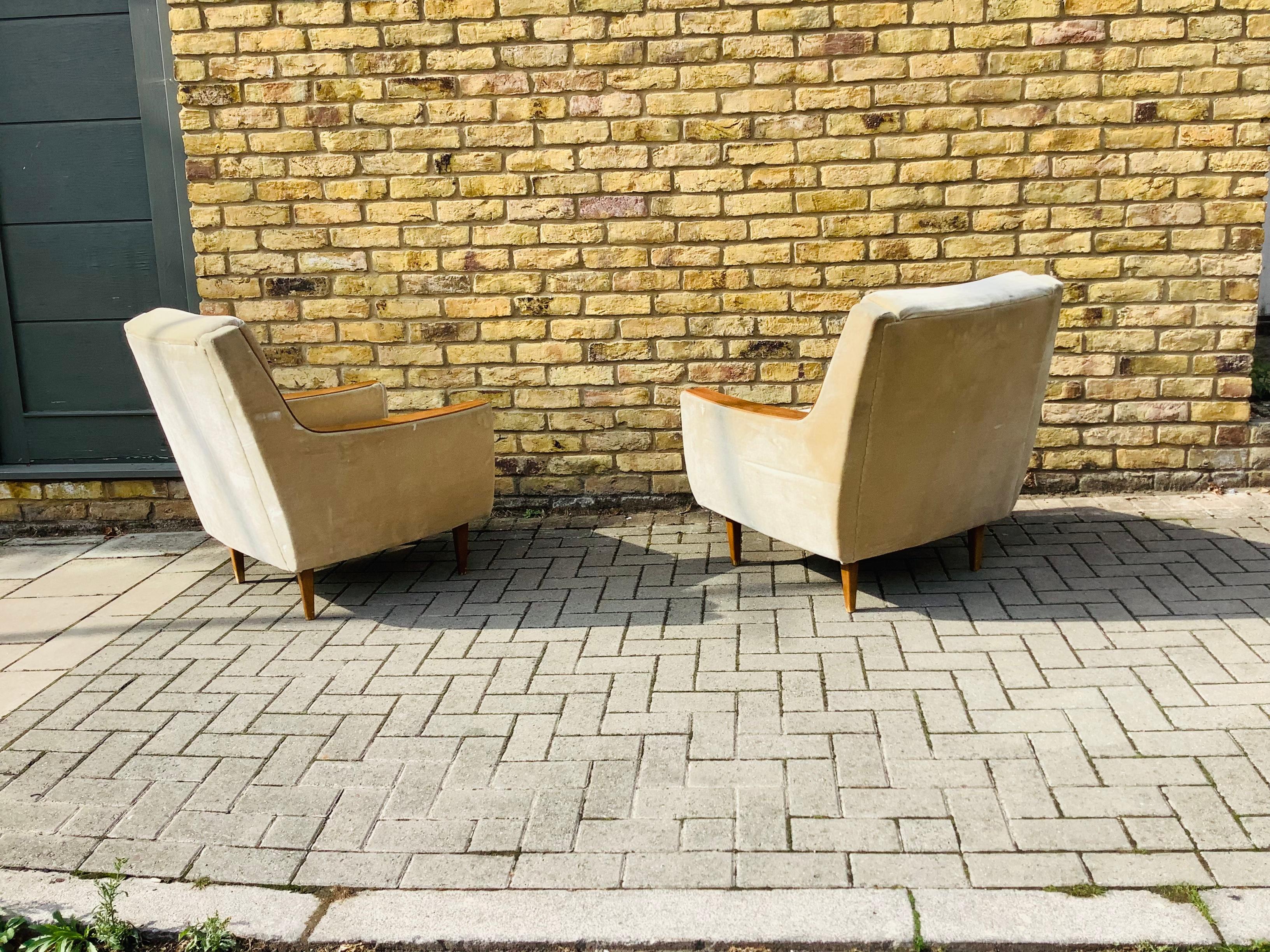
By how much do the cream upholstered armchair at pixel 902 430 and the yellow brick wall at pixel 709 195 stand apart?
1068mm

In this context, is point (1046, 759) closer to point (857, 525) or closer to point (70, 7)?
point (857, 525)

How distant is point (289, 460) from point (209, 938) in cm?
192

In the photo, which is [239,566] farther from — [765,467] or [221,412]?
[765,467]

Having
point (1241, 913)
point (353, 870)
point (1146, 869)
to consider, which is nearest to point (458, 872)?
point (353, 870)

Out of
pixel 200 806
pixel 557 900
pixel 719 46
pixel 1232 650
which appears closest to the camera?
pixel 557 900

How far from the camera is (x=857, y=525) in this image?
377cm

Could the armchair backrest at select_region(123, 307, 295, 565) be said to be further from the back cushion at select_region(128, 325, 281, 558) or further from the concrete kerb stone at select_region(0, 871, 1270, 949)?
the concrete kerb stone at select_region(0, 871, 1270, 949)

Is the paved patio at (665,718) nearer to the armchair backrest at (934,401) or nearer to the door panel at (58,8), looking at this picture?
the armchair backrest at (934,401)

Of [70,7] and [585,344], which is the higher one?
[70,7]

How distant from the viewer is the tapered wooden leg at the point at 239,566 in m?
4.55

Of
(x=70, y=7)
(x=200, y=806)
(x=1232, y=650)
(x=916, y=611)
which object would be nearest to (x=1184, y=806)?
(x=1232, y=650)

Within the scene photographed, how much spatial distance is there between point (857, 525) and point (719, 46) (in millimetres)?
2348

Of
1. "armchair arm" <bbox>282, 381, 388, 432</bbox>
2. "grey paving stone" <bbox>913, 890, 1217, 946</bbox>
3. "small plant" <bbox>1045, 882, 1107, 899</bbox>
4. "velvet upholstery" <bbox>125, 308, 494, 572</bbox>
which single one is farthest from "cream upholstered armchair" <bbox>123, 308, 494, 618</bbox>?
"small plant" <bbox>1045, 882, 1107, 899</bbox>

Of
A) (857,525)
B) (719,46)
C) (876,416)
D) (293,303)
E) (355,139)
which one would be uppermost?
(719,46)
